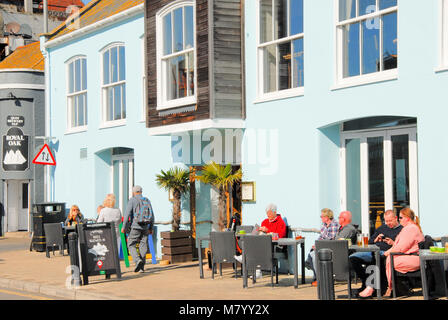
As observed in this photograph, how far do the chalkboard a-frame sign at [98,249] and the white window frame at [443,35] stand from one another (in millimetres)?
6448

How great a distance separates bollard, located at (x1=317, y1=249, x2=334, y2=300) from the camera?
9.09m

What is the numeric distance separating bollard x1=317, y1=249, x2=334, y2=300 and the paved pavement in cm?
165

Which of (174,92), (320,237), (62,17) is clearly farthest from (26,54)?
(320,237)

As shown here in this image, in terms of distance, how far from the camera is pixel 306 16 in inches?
535

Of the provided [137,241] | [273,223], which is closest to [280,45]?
[273,223]

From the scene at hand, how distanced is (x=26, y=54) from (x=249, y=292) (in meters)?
21.6

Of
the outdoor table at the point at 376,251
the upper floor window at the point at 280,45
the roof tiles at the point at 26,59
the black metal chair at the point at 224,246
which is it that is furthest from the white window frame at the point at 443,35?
the roof tiles at the point at 26,59

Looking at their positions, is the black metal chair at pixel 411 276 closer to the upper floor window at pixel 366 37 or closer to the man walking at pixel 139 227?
the upper floor window at pixel 366 37

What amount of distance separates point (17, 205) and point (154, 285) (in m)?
16.2

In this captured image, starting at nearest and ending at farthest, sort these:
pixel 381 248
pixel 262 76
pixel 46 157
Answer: pixel 381 248 → pixel 262 76 → pixel 46 157

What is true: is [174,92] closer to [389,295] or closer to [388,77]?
[388,77]

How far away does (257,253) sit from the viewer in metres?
12.1

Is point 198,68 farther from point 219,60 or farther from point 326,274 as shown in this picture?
point 326,274

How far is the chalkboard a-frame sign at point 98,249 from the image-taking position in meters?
12.9
